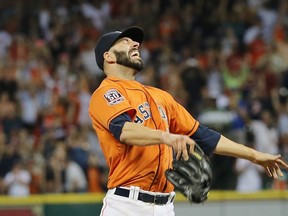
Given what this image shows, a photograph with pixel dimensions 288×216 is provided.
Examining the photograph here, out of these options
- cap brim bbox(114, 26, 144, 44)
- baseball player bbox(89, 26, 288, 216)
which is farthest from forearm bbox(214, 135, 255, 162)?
cap brim bbox(114, 26, 144, 44)

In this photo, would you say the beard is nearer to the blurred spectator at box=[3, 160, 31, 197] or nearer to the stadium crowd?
the stadium crowd

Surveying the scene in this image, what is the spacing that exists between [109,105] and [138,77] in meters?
7.62

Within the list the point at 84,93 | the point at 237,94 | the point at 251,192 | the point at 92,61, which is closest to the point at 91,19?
the point at 92,61

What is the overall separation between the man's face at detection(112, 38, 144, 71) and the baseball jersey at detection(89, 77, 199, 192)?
123 mm

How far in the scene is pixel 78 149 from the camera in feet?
35.5

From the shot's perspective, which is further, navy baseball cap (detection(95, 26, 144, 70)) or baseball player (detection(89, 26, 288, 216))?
navy baseball cap (detection(95, 26, 144, 70))

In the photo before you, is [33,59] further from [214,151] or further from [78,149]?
[214,151]

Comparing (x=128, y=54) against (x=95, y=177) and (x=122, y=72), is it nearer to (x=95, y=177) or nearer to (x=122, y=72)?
(x=122, y=72)

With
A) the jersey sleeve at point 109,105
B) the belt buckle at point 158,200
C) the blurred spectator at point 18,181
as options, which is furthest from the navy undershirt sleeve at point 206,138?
the blurred spectator at point 18,181

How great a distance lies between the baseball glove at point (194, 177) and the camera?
4598 mm

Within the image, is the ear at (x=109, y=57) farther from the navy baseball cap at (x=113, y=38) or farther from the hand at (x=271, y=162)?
the hand at (x=271, y=162)

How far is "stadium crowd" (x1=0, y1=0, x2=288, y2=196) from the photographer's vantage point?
10531 mm

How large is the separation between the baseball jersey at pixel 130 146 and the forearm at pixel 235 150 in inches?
14.0

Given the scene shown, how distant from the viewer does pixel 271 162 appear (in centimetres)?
516
